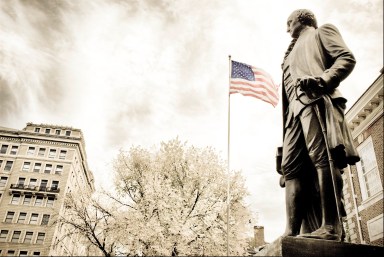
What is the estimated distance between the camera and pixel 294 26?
14.8 ft

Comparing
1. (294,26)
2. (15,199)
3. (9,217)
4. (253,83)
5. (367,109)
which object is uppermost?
(15,199)

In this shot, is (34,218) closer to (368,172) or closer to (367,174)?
(367,174)

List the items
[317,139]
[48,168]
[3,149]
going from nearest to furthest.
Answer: [317,139]
[3,149]
[48,168]

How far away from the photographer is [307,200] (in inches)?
144

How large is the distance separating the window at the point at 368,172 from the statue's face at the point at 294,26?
51.8ft

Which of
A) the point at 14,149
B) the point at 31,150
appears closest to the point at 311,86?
the point at 31,150

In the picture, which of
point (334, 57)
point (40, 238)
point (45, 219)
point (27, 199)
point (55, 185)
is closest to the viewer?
point (334, 57)

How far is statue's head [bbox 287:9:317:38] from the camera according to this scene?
4.46 metres

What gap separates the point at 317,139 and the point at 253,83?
9.58 meters

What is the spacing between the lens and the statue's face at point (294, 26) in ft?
14.7

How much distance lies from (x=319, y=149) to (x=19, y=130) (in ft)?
233

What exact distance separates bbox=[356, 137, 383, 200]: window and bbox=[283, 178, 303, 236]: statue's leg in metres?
16.2

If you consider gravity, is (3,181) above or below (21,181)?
below

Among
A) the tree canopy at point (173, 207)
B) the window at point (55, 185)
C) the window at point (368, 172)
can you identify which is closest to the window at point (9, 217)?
the window at point (55, 185)
